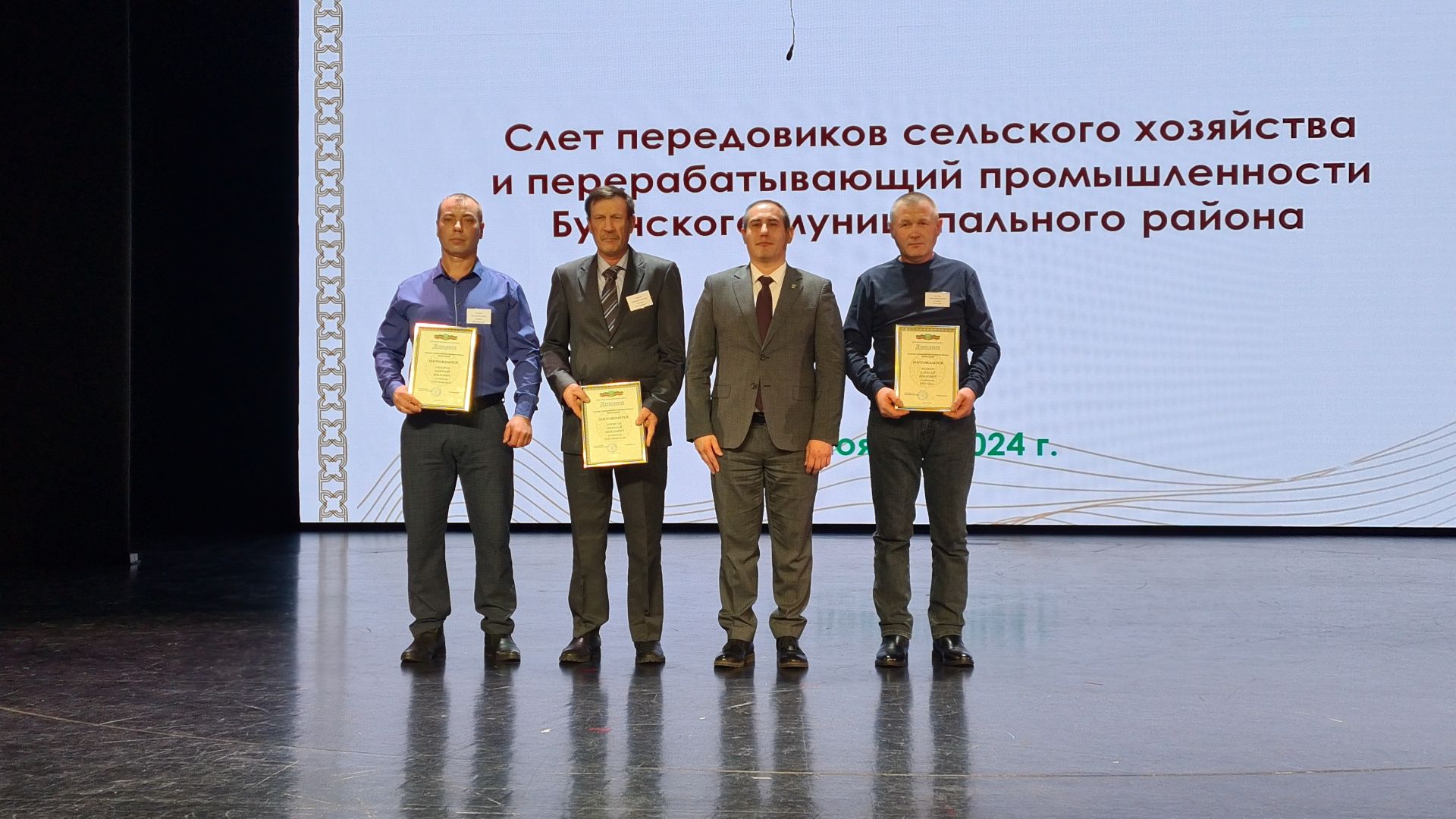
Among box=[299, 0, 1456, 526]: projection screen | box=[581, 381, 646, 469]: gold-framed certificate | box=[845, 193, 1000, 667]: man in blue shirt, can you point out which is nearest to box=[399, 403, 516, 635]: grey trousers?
box=[581, 381, 646, 469]: gold-framed certificate

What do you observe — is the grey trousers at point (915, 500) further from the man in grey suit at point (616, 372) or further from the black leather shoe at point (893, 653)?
the man in grey suit at point (616, 372)

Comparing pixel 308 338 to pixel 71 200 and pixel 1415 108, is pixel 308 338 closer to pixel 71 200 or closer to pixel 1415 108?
pixel 71 200

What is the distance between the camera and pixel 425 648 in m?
3.69

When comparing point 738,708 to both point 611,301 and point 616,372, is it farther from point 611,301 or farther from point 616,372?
point 611,301

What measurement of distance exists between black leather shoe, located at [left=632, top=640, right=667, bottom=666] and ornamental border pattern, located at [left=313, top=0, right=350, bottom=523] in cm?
365

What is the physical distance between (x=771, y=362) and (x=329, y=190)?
4.02 metres

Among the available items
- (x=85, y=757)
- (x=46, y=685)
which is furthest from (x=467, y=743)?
(x=46, y=685)

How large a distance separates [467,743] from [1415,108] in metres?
5.56

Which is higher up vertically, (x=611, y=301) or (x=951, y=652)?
(x=611, y=301)

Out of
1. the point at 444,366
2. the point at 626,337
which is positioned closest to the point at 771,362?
the point at 626,337

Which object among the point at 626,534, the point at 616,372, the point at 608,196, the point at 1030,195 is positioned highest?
the point at 1030,195

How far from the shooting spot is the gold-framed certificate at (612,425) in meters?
3.54

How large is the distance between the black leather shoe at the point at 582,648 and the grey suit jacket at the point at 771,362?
0.63m

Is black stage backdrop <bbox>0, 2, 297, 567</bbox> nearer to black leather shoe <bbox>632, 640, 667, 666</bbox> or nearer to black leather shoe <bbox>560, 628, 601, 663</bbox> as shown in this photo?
black leather shoe <bbox>560, 628, 601, 663</bbox>
